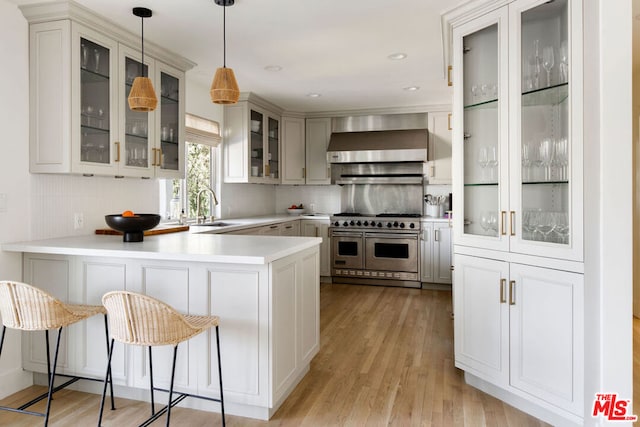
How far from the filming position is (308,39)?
345 centimetres

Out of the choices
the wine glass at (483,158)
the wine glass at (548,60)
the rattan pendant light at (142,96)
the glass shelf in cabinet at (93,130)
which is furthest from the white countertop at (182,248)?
the wine glass at (548,60)

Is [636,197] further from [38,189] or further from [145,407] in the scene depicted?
[38,189]

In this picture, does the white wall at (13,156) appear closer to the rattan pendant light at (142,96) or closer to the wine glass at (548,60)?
the rattan pendant light at (142,96)

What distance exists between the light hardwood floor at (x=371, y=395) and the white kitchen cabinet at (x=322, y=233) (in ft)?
6.48

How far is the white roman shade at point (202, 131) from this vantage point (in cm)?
456

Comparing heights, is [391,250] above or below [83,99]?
below

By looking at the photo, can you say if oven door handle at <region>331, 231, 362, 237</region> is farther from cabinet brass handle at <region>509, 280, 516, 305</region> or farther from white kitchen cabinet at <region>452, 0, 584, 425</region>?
cabinet brass handle at <region>509, 280, 516, 305</region>

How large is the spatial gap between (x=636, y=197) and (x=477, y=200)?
258cm

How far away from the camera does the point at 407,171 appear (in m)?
6.11

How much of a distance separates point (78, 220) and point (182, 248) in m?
1.16

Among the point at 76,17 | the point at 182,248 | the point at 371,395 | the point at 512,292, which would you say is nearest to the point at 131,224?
the point at 182,248

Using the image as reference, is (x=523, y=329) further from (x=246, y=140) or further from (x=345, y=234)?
(x=246, y=140)

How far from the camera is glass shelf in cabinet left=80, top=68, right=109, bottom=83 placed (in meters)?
2.87

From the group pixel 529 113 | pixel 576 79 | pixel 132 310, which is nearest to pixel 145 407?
pixel 132 310
